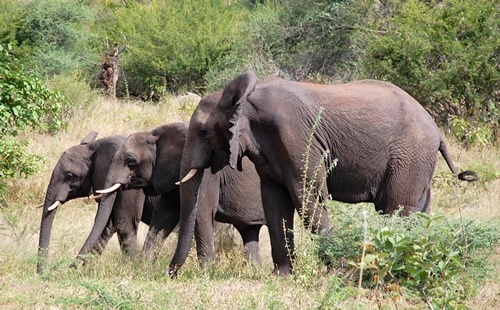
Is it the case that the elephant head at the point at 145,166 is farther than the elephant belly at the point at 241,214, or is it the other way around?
the elephant belly at the point at 241,214

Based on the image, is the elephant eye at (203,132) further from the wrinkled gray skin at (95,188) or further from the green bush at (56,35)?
the green bush at (56,35)

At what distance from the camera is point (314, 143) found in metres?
8.52

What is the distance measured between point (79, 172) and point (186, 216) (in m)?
2.82

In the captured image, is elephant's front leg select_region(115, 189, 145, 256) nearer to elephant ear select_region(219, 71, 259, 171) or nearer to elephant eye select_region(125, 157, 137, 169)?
elephant eye select_region(125, 157, 137, 169)

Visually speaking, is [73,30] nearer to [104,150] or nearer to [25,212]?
[25,212]

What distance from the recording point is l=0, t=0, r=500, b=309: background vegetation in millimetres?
6773

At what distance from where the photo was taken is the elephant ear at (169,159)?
1052 centimetres

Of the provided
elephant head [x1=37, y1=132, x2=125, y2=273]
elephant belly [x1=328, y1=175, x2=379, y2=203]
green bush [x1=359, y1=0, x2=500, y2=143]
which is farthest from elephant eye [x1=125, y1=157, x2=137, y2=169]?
green bush [x1=359, y1=0, x2=500, y2=143]

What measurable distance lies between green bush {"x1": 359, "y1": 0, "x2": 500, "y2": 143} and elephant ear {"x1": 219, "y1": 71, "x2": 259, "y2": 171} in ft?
26.6

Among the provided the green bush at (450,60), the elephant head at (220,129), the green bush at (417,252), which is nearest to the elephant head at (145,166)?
the elephant head at (220,129)

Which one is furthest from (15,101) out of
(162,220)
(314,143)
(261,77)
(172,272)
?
(261,77)

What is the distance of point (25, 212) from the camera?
45.3 ft

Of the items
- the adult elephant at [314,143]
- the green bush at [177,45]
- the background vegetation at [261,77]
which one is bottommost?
the green bush at [177,45]

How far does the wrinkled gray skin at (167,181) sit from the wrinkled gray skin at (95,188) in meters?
0.48
